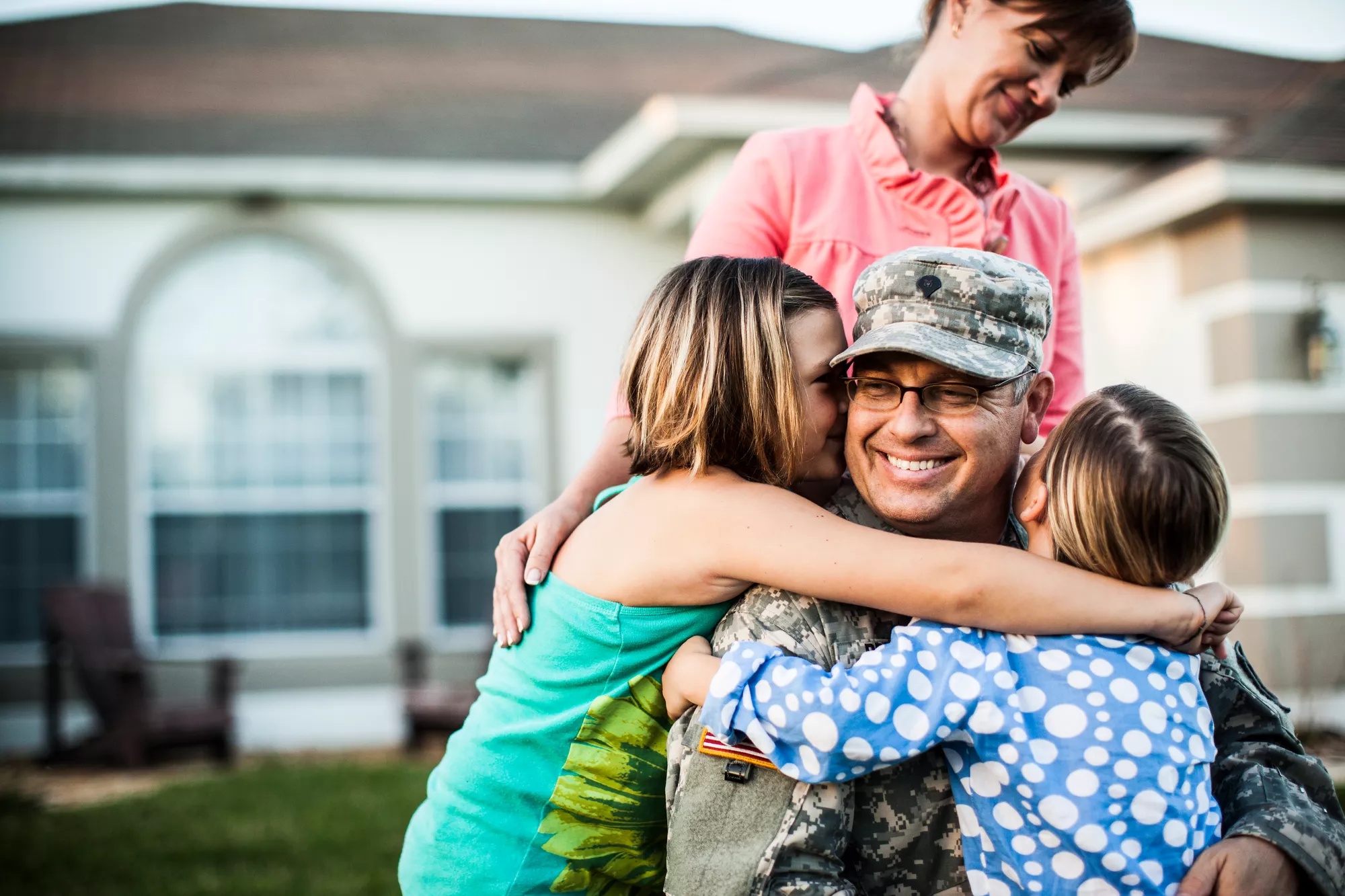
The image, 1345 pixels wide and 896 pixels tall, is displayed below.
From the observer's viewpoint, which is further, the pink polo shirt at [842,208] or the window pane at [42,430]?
the window pane at [42,430]

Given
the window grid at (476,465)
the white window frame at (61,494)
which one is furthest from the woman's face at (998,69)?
the white window frame at (61,494)

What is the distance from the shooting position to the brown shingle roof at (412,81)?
1020cm

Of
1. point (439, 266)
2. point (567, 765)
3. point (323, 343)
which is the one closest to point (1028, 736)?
point (567, 765)

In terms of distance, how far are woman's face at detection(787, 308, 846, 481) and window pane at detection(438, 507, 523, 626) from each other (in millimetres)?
8576

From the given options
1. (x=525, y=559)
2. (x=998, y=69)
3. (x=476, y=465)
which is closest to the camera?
(x=525, y=559)

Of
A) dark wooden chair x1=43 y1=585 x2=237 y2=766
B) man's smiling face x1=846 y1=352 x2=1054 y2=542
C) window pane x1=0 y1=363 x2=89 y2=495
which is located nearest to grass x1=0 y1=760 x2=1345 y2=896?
dark wooden chair x1=43 y1=585 x2=237 y2=766

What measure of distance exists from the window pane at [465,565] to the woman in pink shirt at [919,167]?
8.20 m

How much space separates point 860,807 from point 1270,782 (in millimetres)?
575

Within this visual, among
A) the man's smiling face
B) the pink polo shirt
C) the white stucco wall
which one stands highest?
the white stucco wall

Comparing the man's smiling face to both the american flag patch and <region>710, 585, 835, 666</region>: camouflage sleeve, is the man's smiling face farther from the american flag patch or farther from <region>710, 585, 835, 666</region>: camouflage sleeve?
the american flag patch

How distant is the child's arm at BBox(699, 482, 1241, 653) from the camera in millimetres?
1709

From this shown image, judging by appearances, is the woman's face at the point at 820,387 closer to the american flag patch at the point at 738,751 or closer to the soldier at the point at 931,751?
the soldier at the point at 931,751

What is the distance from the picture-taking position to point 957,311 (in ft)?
6.07

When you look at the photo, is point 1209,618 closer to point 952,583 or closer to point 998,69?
point 952,583
